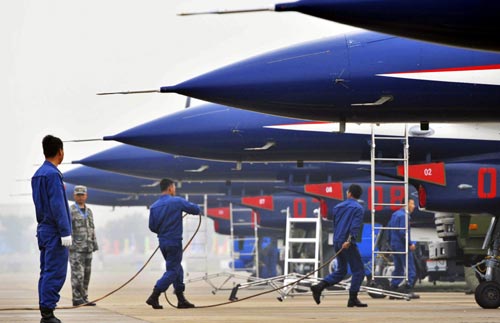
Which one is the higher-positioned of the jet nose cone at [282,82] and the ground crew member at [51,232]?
the jet nose cone at [282,82]

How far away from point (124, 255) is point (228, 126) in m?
62.6

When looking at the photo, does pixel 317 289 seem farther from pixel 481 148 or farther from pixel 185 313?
pixel 481 148

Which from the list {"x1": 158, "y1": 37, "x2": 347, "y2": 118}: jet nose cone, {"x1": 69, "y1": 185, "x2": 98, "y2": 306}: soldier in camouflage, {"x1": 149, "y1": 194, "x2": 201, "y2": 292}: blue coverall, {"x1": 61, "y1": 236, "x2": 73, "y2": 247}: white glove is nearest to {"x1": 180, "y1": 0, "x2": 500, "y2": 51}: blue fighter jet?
{"x1": 61, "y1": 236, "x2": 73, "y2": 247}: white glove

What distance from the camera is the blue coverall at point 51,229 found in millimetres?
11336

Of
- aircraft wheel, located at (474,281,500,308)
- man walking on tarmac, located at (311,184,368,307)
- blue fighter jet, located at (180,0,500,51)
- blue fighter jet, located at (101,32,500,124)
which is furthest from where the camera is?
man walking on tarmac, located at (311,184,368,307)

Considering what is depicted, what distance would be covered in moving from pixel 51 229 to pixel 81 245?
6.46 meters

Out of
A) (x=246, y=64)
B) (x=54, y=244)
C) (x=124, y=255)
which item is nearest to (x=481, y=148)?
(x=246, y=64)

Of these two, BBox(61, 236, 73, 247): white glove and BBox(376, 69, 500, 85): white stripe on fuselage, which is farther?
BBox(376, 69, 500, 85): white stripe on fuselage

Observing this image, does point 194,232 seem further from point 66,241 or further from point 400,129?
point 66,241

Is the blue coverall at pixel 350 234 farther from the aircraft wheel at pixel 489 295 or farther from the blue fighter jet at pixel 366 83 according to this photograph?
the blue fighter jet at pixel 366 83

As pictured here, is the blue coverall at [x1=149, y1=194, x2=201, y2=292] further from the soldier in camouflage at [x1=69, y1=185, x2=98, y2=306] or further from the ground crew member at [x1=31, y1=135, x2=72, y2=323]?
the ground crew member at [x1=31, y1=135, x2=72, y2=323]

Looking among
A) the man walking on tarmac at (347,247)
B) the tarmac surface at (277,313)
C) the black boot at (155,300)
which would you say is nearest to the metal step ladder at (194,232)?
the black boot at (155,300)

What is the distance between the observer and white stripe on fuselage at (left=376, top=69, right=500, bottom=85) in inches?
543

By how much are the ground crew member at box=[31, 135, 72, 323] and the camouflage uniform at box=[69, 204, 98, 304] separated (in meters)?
6.18
